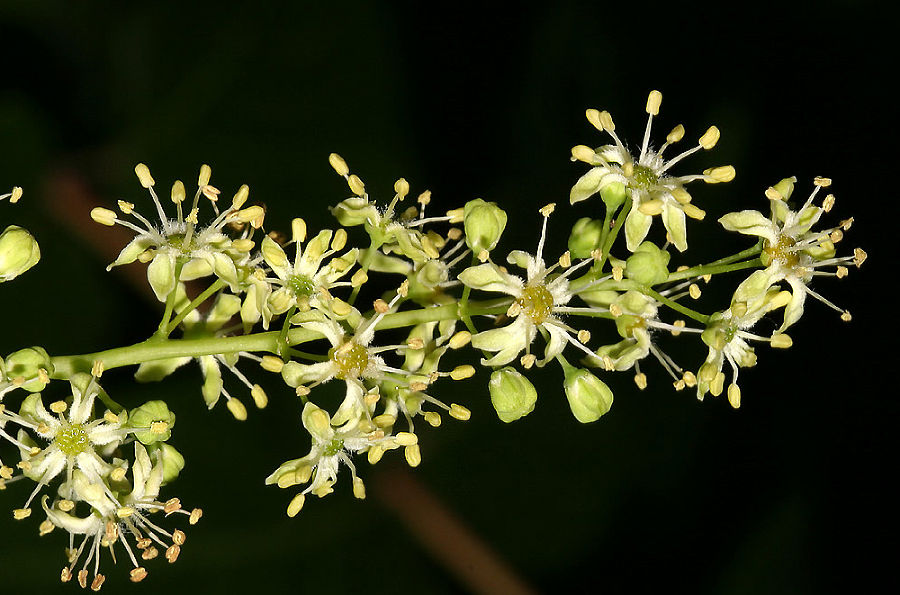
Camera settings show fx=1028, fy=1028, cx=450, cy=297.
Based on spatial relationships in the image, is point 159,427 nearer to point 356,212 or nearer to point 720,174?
point 356,212

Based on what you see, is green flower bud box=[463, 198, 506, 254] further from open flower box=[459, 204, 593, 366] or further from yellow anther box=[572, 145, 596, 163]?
yellow anther box=[572, 145, 596, 163]

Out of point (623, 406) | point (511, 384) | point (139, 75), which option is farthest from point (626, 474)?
point (139, 75)

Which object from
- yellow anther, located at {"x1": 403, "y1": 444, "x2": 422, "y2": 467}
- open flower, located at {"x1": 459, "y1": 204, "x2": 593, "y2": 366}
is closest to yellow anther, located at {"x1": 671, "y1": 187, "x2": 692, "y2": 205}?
open flower, located at {"x1": 459, "y1": 204, "x2": 593, "y2": 366}

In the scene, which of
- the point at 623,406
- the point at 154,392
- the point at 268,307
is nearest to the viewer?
the point at 268,307

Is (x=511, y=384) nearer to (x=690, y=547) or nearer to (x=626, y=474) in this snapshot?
(x=626, y=474)

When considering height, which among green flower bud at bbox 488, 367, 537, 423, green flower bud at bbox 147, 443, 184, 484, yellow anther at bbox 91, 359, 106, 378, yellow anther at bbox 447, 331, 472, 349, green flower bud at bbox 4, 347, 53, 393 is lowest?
green flower bud at bbox 488, 367, 537, 423

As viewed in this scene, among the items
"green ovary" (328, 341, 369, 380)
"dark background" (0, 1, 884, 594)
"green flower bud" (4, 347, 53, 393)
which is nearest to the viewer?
"green flower bud" (4, 347, 53, 393)

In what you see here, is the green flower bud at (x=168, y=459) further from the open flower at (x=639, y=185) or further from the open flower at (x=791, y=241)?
the open flower at (x=791, y=241)
